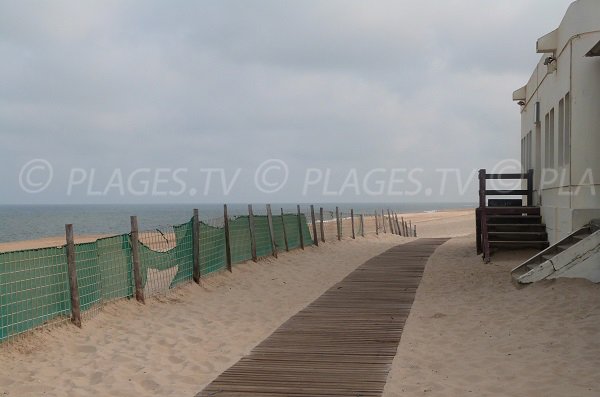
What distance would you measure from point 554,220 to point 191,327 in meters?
8.07

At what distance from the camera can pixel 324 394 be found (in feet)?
18.0

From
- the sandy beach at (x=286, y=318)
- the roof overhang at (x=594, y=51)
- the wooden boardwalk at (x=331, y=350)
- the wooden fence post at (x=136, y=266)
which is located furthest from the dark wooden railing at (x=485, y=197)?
the wooden fence post at (x=136, y=266)

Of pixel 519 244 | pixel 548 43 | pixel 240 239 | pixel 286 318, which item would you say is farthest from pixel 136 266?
pixel 548 43

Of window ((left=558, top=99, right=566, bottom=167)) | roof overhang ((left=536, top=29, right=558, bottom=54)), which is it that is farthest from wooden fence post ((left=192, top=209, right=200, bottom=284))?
roof overhang ((left=536, top=29, right=558, bottom=54))

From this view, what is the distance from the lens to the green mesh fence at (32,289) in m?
7.04

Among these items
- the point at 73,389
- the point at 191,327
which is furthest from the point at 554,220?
the point at 73,389

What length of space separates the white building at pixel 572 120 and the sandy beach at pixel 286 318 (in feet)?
6.07

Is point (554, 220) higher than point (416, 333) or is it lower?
higher

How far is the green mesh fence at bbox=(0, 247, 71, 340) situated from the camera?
277 inches

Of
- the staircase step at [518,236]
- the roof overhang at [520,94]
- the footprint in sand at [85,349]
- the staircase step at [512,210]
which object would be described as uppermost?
the roof overhang at [520,94]

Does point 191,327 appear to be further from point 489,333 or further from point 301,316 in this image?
point 489,333

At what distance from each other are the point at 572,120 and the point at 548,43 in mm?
2361

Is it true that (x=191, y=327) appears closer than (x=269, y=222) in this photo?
Yes

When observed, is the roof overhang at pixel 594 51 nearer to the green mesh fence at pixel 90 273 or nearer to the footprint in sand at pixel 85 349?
the green mesh fence at pixel 90 273
